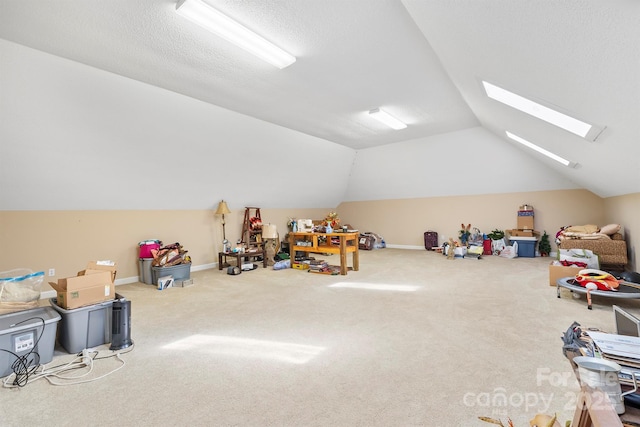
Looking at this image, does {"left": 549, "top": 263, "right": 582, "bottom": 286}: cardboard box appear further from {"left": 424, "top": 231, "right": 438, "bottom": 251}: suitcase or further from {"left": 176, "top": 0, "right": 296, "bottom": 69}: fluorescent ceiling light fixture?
{"left": 176, "top": 0, "right": 296, "bottom": 69}: fluorescent ceiling light fixture

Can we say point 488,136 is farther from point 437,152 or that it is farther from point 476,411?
point 476,411

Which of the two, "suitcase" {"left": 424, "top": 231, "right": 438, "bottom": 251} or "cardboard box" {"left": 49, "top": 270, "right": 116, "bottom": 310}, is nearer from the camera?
"cardboard box" {"left": 49, "top": 270, "right": 116, "bottom": 310}

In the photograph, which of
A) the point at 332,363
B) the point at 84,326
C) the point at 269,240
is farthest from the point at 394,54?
the point at 269,240

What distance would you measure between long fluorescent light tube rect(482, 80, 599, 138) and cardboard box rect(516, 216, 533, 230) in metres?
4.75

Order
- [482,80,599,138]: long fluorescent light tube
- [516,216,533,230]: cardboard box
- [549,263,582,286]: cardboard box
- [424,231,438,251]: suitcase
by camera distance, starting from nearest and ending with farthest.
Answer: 1. [482,80,599,138]: long fluorescent light tube
2. [549,263,582,286]: cardboard box
3. [516,216,533,230]: cardboard box
4. [424,231,438,251]: suitcase

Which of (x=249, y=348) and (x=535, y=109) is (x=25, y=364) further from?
(x=535, y=109)

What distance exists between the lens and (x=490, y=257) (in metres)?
7.30

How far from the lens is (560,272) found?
4359 mm

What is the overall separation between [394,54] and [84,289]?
401 centimetres

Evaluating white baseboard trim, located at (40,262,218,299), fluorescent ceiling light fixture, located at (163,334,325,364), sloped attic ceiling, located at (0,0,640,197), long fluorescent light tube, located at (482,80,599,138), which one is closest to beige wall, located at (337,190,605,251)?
sloped attic ceiling, located at (0,0,640,197)

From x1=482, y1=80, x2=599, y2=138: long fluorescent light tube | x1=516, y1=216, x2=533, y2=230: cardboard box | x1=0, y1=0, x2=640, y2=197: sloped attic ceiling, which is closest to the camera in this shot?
x1=0, y1=0, x2=640, y2=197: sloped attic ceiling

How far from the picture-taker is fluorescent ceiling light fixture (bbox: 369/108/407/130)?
16.7ft

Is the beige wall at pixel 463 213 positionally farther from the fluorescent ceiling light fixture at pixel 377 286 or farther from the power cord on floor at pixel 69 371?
the power cord on floor at pixel 69 371

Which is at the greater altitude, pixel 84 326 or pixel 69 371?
pixel 84 326
